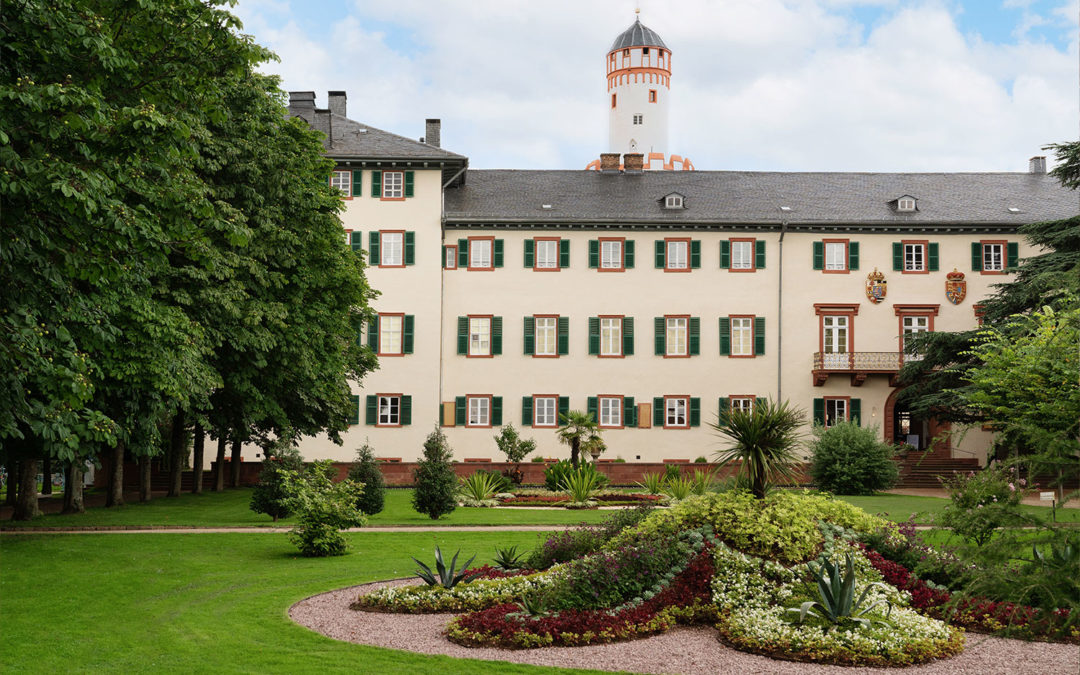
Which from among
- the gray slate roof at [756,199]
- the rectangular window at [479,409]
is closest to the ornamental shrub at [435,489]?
the rectangular window at [479,409]

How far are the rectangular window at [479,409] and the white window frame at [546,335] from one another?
2.94 metres

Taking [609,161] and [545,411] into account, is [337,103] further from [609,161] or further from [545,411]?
[545,411]

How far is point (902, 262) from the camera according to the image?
45.1 meters

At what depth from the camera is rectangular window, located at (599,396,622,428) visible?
44844 millimetres

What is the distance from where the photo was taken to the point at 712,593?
1273cm

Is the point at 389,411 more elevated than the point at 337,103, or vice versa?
the point at 337,103

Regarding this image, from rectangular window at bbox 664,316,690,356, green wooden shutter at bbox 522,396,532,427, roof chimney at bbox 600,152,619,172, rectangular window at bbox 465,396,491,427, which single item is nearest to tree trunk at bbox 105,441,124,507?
rectangular window at bbox 465,396,491,427

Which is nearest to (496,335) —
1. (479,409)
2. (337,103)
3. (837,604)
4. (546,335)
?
(546,335)

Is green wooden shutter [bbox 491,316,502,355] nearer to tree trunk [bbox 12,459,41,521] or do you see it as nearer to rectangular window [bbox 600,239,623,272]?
rectangular window [bbox 600,239,623,272]

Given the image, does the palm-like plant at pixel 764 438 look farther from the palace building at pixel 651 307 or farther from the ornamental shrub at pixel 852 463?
the palace building at pixel 651 307

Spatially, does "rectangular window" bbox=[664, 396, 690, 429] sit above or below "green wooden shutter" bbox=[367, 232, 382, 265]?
below

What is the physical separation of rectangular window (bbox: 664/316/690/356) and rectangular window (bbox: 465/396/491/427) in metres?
7.72

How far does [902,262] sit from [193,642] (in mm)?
38777

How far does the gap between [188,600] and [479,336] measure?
1216 inches
